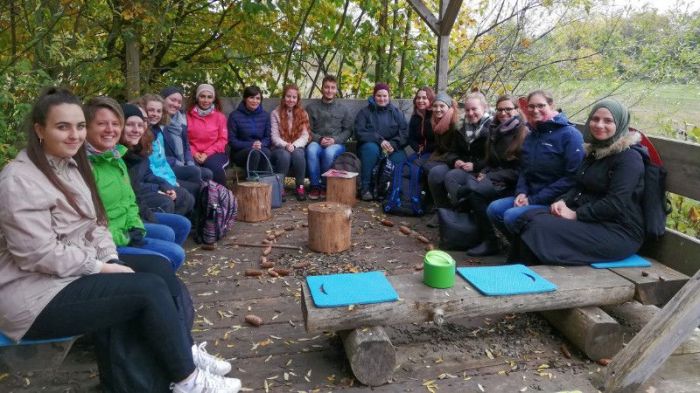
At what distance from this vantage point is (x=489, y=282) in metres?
2.96

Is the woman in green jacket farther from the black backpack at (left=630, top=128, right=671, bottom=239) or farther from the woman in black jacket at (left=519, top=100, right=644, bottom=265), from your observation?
the black backpack at (left=630, top=128, right=671, bottom=239)

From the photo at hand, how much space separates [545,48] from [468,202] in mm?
5495

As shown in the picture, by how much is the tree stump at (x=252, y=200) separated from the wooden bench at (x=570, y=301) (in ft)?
8.56

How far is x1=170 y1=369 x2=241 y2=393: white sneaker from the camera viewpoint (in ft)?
7.57

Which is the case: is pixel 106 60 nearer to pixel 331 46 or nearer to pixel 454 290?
pixel 331 46

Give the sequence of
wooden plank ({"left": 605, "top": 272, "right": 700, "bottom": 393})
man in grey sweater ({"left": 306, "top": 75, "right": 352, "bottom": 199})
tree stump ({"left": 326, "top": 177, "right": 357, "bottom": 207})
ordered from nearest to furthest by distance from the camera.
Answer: wooden plank ({"left": 605, "top": 272, "right": 700, "bottom": 393}) < tree stump ({"left": 326, "top": 177, "right": 357, "bottom": 207}) < man in grey sweater ({"left": 306, "top": 75, "right": 352, "bottom": 199})

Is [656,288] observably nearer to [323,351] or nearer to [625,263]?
[625,263]

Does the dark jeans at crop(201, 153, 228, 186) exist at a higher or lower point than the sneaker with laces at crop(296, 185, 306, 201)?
higher

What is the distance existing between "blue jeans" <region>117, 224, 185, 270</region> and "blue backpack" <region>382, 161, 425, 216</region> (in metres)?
2.83

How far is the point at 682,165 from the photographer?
3311 millimetres

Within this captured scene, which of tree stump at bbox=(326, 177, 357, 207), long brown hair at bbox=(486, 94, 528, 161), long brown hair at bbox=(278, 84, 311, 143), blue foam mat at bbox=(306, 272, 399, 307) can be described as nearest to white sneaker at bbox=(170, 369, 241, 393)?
blue foam mat at bbox=(306, 272, 399, 307)

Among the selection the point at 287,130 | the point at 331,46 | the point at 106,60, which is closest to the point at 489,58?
the point at 331,46

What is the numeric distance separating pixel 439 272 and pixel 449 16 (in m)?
4.60

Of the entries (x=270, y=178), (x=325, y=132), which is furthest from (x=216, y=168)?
(x=325, y=132)
